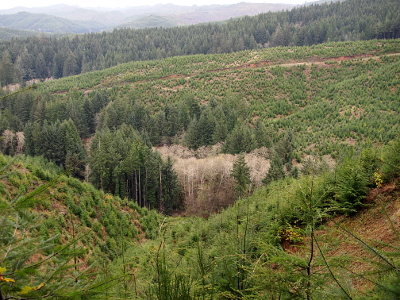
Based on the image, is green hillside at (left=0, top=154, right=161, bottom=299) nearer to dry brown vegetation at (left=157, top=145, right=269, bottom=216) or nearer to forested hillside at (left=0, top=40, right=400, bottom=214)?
dry brown vegetation at (left=157, top=145, right=269, bottom=216)

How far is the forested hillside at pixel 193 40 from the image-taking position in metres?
83.6

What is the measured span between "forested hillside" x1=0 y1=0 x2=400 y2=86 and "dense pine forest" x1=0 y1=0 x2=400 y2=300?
212 centimetres

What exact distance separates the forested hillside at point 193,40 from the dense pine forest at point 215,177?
212 centimetres

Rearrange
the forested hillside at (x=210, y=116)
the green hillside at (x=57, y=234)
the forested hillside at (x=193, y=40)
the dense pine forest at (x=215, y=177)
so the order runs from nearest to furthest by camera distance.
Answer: the green hillside at (x=57, y=234) → the dense pine forest at (x=215, y=177) → the forested hillside at (x=210, y=116) → the forested hillside at (x=193, y=40)

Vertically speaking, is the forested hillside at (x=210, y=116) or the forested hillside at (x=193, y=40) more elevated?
the forested hillside at (x=193, y=40)

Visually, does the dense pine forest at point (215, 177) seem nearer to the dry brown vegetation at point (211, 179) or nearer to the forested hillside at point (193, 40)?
the dry brown vegetation at point (211, 179)

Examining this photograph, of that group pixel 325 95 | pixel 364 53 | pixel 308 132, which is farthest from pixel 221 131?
pixel 364 53

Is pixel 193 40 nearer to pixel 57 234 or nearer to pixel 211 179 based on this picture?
pixel 211 179

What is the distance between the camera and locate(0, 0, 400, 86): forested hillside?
8364 centimetres

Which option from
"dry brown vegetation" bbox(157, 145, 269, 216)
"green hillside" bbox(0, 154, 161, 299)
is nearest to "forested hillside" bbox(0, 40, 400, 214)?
"dry brown vegetation" bbox(157, 145, 269, 216)

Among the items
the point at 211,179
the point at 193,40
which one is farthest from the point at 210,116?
the point at 193,40

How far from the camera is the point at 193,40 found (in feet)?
320

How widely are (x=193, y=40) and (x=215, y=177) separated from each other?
83879 millimetres

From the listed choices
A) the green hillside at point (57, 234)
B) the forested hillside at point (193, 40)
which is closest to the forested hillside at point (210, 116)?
the green hillside at point (57, 234)
